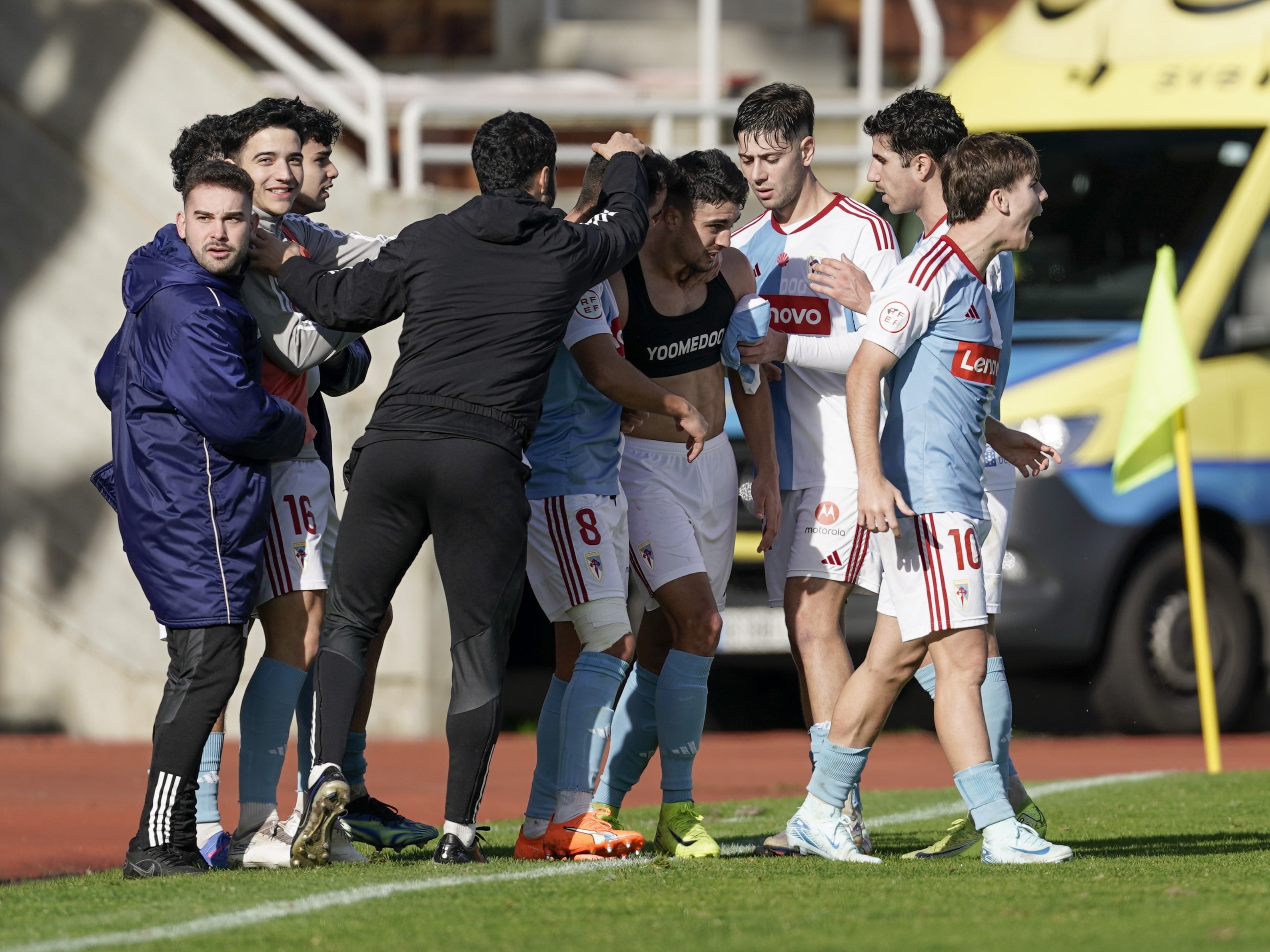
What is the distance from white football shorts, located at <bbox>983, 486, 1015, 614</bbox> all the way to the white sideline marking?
5.22 ft

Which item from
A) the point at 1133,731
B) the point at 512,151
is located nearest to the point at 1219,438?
the point at 1133,731

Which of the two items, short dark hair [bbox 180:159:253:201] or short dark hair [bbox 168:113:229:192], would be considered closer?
short dark hair [bbox 180:159:253:201]

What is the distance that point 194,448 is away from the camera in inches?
237

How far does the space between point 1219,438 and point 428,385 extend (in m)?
6.46

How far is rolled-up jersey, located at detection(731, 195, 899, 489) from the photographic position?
22.5 ft

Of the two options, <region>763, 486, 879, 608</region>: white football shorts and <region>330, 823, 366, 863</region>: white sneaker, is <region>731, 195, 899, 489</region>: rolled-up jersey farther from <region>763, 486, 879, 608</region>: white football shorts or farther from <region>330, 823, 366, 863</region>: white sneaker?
<region>330, 823, 366, 863</region>: white sneaker

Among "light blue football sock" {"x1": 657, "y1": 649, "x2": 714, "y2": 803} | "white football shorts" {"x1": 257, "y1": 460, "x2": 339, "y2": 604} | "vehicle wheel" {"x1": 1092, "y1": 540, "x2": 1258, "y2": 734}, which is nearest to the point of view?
"white football shorts" {"x1": 257, "y1": 460, "x2": 339, "y2": 604}

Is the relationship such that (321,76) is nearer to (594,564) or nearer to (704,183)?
(704,183)

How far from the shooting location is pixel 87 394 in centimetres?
1192

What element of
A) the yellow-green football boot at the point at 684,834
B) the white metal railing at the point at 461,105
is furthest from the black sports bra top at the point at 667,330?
the white metal railing at the point at 461,105

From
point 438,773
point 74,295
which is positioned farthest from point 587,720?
point 74,295

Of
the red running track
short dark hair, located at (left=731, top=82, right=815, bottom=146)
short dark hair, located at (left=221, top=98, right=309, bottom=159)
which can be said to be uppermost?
Answer: short dark hair, located at (left=731, top=82, right=815, bottom=146)

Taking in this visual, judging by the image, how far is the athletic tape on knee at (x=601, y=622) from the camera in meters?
6.38

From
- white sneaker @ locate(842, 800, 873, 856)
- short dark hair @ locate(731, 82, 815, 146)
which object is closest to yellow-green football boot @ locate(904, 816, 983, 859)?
white sneaker @ locate(842, 800, 873, 856)
